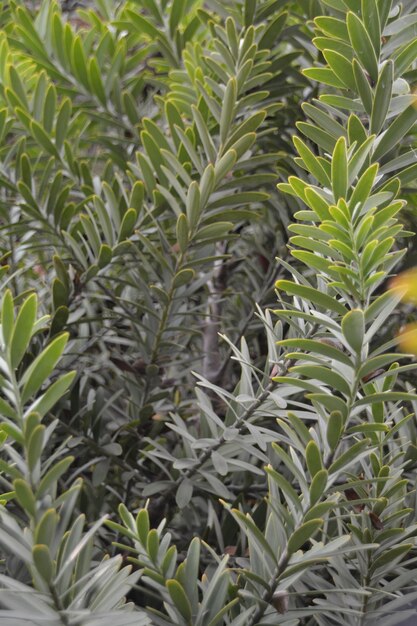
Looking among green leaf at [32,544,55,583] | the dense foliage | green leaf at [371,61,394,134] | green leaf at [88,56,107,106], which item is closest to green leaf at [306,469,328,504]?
the dense foliage

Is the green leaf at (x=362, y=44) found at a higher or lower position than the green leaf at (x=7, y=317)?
higher

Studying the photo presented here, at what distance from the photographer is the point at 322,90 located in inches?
27.2

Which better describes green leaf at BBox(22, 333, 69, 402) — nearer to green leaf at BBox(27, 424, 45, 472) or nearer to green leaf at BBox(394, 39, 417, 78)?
green leaf at BBox(27, 424, 45, 472)

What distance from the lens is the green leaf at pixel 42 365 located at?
32cm

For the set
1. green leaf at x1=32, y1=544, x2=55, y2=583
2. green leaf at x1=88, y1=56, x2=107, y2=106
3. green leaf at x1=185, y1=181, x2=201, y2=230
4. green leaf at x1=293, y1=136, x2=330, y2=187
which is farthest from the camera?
green leaf at x1=88, y1=56, x2=107, y2=106

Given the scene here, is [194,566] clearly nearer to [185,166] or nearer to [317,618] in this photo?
[317,618]

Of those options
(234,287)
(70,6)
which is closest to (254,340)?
(234,287)

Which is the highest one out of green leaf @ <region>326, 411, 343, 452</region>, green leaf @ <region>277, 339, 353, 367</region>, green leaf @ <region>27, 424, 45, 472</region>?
green leaf @ <region>277, 339, 353, 367</region>

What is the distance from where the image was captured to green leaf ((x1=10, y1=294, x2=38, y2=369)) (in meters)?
0.33

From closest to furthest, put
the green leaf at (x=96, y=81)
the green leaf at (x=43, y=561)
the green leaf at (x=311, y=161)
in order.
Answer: the green leaf at (x=43, y=561), the green leaf at (x=311, y=161), the green leaf at (x=96, y=81)

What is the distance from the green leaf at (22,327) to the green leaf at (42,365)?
0.04 feet

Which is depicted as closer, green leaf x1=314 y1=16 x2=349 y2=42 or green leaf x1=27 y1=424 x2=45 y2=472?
green leaf x1=27 y1=424 x2=45 y2=472

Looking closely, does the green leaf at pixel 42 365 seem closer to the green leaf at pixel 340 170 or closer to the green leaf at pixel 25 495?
the green leaf at pixel 25 495

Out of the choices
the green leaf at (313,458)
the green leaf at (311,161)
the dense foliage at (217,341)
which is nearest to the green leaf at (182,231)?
the dense foliage at (217,341)
